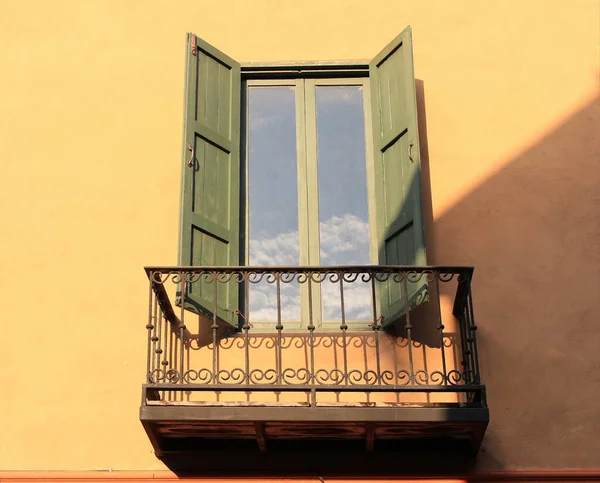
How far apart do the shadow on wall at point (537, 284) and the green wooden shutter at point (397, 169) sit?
271 mm

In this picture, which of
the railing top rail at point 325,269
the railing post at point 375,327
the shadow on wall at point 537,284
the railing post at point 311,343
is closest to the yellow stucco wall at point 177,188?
the shadow on wall at point 537,284

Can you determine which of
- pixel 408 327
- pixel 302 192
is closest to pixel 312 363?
pixel 408 327

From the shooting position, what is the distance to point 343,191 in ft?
28.6

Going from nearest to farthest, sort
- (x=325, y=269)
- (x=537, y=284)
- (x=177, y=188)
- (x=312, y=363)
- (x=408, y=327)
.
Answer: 1. (x=312, y=363)
2. (x=408, y=327)
3. (x=325, y=269)
4. (x=537, y=284)
5. (x=177, y=188)

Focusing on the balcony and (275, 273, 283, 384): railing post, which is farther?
(275, 273, 283, 384): railing post

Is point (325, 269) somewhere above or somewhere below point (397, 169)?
below

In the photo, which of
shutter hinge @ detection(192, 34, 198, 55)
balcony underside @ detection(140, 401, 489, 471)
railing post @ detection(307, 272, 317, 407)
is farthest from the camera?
shutter hinge @ detection(192, 34, 198, 55)

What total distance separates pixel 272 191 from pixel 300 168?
0.93 feet

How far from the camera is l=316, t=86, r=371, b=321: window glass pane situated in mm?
8344

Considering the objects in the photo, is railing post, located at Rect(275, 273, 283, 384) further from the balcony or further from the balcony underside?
the balcony underside

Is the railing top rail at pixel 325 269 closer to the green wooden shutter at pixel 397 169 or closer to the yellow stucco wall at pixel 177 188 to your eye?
the green wooden shutter at pixel 397 169

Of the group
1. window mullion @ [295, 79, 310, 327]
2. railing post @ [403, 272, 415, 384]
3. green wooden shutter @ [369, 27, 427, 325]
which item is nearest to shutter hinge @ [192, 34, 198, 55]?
window mullion @ [295, 79, 310, 327]

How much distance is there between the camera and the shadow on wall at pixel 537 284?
25.3 feet

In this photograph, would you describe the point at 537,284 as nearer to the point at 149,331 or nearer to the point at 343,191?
the point at 343,191
